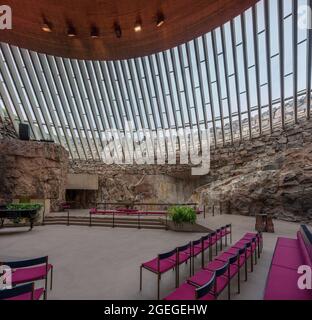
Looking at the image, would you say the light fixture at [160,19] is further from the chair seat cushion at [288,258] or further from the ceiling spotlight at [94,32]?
the chair seat cushion at [288,258]

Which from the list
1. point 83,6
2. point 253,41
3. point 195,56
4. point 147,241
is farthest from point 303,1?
point 147,241

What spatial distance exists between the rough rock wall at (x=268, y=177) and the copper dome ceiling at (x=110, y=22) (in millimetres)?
8090

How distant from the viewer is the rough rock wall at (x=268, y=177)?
9797 millimetres

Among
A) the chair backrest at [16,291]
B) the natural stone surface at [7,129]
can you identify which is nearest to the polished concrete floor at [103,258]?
the chair backrest at [16,291]

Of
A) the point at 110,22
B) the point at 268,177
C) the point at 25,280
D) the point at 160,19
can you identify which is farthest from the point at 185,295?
the point at 268,177

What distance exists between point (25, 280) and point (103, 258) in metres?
1.93

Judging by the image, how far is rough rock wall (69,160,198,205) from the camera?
16141mm

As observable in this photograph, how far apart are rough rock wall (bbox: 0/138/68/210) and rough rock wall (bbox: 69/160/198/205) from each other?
170 inches

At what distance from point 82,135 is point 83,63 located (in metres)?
5.60

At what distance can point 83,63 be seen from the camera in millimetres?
12195

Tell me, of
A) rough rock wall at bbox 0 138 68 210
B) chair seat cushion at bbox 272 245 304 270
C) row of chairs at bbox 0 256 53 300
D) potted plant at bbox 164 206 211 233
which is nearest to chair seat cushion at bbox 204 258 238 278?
chair seat cushion at bbox 272 245 304 270

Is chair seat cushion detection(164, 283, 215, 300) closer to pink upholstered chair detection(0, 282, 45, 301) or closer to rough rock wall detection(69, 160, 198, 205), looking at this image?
pink upholstered chair detection(0, 282, 45, 301)
